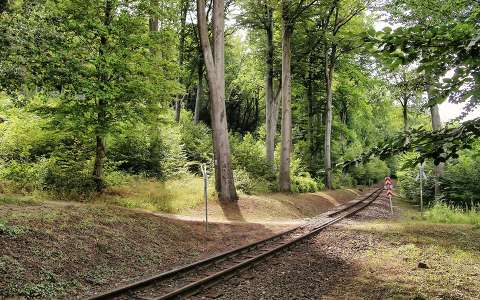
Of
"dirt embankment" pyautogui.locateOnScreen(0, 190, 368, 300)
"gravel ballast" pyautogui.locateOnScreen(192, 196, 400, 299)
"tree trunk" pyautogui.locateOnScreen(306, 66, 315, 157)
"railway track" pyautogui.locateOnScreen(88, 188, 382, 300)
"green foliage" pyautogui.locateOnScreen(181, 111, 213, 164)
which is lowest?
"gravel ballast" pyautogui.locateOnScreen(192, 196, 400, 299)

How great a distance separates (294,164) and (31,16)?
22.6m

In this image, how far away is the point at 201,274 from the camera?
8.55 meters

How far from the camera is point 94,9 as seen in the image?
13.9m

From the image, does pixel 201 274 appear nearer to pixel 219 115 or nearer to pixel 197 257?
pixel 197 257

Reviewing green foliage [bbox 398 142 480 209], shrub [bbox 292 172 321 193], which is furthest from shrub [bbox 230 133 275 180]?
green foliage [bbox 398 142 480 209]

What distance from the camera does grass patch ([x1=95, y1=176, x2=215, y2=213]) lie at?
49.5 feet

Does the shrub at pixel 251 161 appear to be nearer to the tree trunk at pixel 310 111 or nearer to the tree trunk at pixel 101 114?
the tree trunk at pixel 101 114

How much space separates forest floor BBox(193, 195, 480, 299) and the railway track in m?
0.26

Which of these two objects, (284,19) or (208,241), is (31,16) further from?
(284,19)

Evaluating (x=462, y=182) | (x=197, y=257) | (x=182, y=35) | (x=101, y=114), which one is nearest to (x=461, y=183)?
(x=462, y=182)

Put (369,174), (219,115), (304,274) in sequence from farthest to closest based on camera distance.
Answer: (369,174) < (219,115) < (304,274)

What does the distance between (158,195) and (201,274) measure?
8.83m

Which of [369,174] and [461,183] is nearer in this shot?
[461,183]

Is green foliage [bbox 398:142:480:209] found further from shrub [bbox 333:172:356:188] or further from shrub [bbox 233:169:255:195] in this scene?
shrub [bbox 233:169:255:195]
